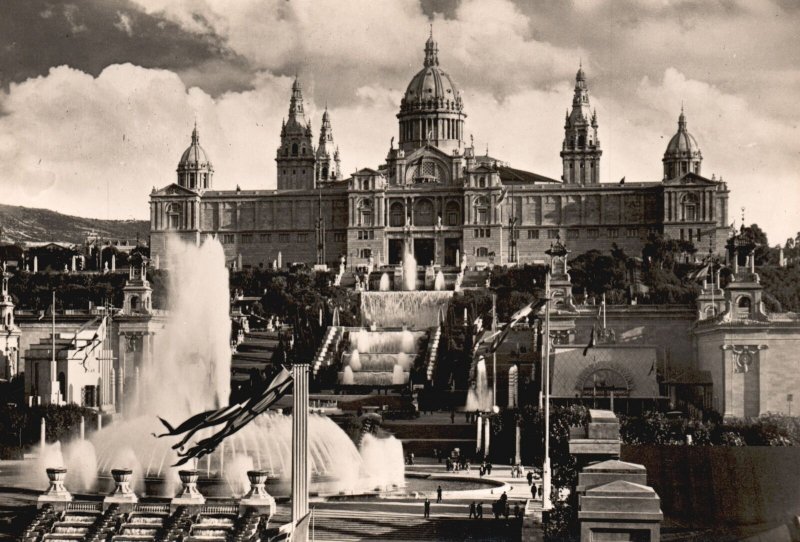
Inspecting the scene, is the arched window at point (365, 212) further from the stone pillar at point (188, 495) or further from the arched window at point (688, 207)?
the stone pillar at point (188, 495)

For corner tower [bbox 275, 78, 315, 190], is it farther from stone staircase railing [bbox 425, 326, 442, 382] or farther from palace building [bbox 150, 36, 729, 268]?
stone staircase railing [bbox 425, 326, 442, 382]

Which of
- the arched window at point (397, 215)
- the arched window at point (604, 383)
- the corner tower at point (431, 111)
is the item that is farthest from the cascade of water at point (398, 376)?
the corner tower at point (431, 111)

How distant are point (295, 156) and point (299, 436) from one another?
112286 millimetres

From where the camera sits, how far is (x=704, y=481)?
23.8 meters

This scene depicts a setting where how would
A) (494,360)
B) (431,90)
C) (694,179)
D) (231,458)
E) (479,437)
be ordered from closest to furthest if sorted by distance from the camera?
(231,458)
(479,437)
(494,360)
(694,179)
(431,90)

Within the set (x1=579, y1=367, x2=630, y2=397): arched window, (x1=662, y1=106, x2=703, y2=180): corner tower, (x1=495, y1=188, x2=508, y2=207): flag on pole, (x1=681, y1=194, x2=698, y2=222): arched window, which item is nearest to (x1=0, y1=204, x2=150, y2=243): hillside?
(x1=495, y1=188, x2=508, y2=207): flag on pole

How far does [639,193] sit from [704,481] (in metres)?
97.9

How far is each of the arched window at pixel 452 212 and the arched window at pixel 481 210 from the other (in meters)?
1.88

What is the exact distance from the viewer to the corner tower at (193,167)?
127375 millimetres

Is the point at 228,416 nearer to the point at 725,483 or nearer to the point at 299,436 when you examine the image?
the point at 299,436

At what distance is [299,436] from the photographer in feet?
71.9

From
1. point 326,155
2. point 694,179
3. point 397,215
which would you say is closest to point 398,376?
point 397,215

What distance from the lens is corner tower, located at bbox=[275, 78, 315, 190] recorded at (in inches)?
5241

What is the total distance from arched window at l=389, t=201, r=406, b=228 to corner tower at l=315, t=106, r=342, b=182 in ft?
46.4
